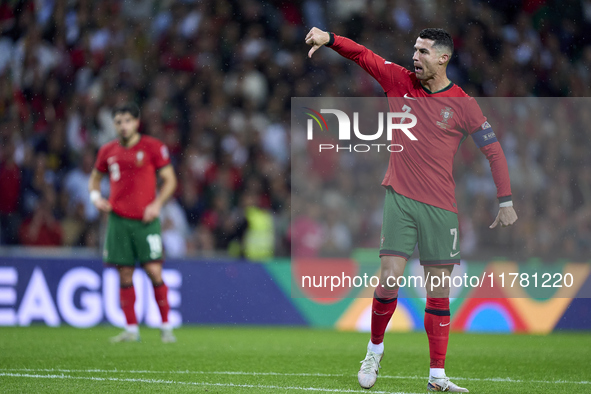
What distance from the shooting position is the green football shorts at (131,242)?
6527 mm

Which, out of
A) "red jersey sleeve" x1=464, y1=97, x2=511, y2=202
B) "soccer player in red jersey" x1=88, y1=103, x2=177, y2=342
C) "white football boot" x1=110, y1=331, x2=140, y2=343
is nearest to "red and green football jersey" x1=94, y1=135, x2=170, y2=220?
"soccer player in red jersey" x1=88, y1=103, x2=177, y2=342

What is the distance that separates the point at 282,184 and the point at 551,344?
4602 mm

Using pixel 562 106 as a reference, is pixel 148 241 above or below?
below

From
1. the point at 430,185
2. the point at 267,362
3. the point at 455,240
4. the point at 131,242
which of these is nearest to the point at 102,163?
the point at 131,242

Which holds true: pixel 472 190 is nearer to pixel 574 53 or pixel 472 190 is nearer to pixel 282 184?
pixel 282 184

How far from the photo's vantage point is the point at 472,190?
10039 mm

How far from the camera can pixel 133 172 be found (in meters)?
6.59

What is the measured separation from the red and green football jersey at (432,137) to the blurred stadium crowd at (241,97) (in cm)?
406

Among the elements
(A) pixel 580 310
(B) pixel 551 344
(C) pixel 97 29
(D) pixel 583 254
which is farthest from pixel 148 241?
(C) pixel 97 29

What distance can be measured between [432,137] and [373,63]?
21.0 inches

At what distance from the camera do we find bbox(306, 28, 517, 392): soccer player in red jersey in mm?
4199

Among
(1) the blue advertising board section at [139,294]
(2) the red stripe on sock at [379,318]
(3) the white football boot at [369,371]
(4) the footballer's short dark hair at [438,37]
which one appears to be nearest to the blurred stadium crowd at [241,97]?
(1) the blue advertising board section at [139,294]

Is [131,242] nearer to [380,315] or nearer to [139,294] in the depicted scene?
[139,294]

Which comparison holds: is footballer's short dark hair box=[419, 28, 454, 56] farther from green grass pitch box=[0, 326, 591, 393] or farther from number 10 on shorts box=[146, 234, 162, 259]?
number 10 on shorts box=[146, 234, 162, 259]
